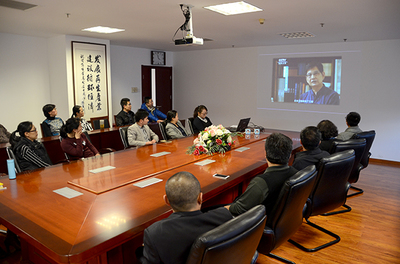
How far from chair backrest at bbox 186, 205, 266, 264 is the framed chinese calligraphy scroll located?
5.95m

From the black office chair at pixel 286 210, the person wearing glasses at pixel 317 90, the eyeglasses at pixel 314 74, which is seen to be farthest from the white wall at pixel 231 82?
the black office chair at pixel 286 210

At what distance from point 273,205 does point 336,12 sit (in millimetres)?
3009

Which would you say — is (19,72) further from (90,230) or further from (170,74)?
(90,230)

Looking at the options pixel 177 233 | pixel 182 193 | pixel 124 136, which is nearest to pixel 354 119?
pixel 124 136

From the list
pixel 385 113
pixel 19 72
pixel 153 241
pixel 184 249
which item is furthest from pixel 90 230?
pixel 385 113

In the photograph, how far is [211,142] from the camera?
11.1ft

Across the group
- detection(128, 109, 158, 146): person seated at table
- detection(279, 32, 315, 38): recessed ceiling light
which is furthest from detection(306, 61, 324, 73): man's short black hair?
detection(128, 109, 158, 146): person seated at table

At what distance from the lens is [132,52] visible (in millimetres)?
7965

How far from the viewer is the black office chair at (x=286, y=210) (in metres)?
1.88

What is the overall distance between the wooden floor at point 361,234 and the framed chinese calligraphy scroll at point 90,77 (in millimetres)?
5203

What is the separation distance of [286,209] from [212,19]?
329cm

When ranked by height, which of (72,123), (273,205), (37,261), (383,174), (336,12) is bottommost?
(383,174)

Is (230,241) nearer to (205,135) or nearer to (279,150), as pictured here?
(279,150)

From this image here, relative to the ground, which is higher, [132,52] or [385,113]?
[132,52]
